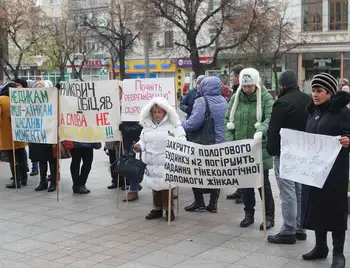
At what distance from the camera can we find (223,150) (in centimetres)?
650

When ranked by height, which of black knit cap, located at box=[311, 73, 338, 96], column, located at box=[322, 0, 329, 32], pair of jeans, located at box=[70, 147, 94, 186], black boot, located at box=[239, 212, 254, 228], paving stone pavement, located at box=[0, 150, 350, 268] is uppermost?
column, located at box=[322, 0, 329, 32]

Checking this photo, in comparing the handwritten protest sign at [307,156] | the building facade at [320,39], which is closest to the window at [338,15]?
the building facade at [320,39]

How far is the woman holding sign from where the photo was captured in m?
4.96

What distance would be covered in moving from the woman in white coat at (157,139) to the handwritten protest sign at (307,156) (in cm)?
195

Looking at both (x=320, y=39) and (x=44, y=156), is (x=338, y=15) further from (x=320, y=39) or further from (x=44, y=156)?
(x=44, y=156)

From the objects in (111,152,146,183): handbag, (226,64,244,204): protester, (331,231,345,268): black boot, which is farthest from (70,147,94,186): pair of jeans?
(331,231,345,268): black boot

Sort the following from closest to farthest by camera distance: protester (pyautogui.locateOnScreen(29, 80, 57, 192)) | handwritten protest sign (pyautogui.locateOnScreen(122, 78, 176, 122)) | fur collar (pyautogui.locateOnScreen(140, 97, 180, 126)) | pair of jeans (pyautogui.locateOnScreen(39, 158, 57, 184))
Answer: fur collar (pyautogui.locateOnScreen(140, 97, 180, 126))
handwritten protest sign (pyautogui.locateOnScreen(122, 78, 176, 122))
protester (pyautogui.locateOnScreen(29, 80, 57, 192))
pair of jeans (pyautogui.locateOnScreen(39, 158, 57, 184))

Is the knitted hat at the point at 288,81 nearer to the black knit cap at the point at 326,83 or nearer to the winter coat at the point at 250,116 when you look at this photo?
the winter coat at the point at 250,116

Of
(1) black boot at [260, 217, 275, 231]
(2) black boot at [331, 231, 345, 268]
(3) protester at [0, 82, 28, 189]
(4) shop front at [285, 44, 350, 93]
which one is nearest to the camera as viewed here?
(2) black boot at [331, 231, 345, 268]

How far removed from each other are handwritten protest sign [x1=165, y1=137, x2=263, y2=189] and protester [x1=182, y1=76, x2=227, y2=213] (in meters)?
0.84

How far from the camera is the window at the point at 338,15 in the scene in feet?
139

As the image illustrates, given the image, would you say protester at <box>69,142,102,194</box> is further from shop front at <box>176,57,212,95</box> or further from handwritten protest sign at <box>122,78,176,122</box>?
shop front at <box>176,57,212,95</box>

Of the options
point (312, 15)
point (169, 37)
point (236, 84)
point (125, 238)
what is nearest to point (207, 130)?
→ point (236, 84)

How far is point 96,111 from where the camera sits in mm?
8289
